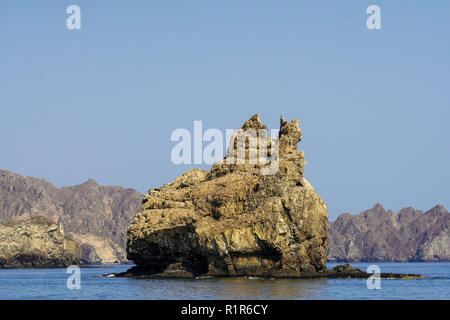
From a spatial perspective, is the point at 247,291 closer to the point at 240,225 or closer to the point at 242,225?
the point at 242,225

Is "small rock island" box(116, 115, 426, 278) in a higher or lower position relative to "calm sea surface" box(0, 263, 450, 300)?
higher

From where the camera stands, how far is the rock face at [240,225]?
98062mm

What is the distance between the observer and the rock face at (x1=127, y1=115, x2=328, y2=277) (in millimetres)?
98062

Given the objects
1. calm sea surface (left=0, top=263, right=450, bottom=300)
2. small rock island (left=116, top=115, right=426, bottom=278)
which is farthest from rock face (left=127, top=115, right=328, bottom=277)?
calm sea surface (left=0, top=263, right=450, bottom=300)

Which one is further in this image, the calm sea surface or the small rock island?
the small rock island

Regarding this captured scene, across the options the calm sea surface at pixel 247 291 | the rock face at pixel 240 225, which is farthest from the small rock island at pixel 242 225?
the calm sea surface at pixel 247 291

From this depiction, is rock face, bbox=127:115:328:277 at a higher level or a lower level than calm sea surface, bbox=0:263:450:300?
higher

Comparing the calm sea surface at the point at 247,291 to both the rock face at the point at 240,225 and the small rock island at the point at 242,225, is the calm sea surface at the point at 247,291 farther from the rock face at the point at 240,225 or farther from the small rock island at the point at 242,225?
the rock face at the point at 240,225

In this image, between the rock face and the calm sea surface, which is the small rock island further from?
the calm sea surface

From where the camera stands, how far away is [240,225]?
9862 centimetres

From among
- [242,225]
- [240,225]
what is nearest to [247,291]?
[242,225]
